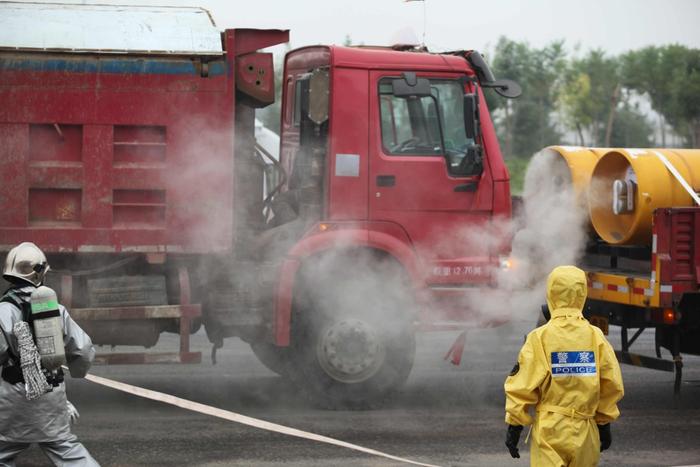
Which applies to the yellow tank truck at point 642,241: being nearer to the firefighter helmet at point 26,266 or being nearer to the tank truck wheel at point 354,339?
the tank truck wheel at point 354,339

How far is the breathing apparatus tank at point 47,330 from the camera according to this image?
495 centimetres

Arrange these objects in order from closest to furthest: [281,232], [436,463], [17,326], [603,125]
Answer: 1. [17,326]
2. [436,463]
3. [281,232]
4. [603,125]

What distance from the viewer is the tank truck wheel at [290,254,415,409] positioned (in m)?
8.46

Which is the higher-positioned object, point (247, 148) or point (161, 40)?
point (161, 40)

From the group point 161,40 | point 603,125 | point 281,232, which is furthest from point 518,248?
point 603,125

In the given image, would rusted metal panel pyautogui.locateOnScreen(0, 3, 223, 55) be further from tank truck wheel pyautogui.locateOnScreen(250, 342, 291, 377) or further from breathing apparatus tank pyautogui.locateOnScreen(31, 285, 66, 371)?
breathing apparatus tank pyautogui.locateOnScreen(31, 285, 66, 371)

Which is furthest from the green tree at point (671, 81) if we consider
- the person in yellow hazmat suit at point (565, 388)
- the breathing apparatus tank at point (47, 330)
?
the breathing apparatus tank at point (47, 330)

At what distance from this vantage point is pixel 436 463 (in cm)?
690

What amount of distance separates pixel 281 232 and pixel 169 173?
3.50 feet

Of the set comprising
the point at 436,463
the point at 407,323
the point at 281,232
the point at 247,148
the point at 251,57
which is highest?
the point at 251,57

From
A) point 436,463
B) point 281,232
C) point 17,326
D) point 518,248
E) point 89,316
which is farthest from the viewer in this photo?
point 518,248

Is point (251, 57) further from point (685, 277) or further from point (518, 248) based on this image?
point (685, 277)

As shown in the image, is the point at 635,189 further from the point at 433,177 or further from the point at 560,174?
the point at 433,177

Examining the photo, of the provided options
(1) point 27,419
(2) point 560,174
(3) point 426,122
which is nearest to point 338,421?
(3) point 426,122
